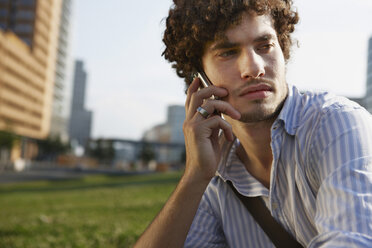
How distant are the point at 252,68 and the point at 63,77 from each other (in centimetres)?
14258

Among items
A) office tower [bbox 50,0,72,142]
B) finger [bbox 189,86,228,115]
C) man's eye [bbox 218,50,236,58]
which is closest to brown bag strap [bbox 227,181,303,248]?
finger [bbox 189,86,228,115]

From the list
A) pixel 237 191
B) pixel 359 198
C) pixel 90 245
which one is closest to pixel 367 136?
pixel 359 198

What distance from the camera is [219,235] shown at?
2.68 meters

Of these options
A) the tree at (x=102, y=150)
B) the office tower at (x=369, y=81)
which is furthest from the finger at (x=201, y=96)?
the office tower at (x=369, y=81)

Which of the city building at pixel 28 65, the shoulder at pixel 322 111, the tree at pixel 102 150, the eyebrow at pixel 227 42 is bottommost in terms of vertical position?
the tree at pixel 102 150

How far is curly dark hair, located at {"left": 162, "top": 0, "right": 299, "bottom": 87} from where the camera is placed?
2.46 m

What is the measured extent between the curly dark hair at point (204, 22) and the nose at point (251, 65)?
0.86ft

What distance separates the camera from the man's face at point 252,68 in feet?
7.50

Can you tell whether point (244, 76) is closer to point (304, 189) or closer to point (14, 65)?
point (304, 189)

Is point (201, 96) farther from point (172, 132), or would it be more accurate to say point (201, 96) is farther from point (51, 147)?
point (172, 132)

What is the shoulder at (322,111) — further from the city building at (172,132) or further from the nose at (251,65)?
the city building at (172,132)

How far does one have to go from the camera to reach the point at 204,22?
2.61 m

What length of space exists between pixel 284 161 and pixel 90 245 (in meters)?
3.63

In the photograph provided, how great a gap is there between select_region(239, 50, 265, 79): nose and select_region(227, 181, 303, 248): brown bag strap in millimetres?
793
